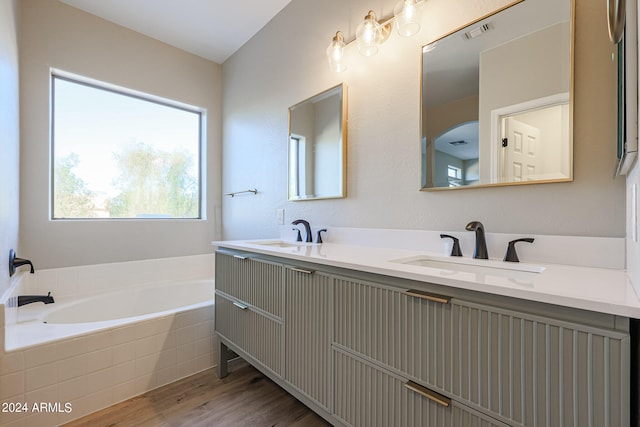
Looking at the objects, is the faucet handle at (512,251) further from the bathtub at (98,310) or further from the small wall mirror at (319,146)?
the bathtub at (98,310)

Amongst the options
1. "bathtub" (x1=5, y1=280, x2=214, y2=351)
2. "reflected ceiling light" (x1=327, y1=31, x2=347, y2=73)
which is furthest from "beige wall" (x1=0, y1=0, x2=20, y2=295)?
"reflected ceiling light" (x1=327, y1=31, x2=347, y2=73)

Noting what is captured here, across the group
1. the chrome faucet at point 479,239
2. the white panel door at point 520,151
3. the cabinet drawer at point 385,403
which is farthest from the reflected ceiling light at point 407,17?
the cabinet drawer at point 385,403

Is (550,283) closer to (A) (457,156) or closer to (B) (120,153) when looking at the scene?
(A) (457,156)

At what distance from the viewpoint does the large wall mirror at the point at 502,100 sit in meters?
1.03

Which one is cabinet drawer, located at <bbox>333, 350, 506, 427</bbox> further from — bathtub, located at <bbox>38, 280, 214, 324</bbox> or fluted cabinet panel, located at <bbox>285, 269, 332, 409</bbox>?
bathtub, located at <bbox>38, 280, 214, 324</bbox>

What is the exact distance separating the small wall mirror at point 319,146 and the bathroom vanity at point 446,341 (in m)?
0.67

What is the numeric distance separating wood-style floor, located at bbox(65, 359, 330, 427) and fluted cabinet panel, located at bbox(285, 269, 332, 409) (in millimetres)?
349

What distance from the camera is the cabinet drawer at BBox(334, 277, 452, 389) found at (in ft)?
2.72

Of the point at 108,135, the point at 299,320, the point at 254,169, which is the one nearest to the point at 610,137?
the point at 299,320

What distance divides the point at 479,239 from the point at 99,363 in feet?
6.67

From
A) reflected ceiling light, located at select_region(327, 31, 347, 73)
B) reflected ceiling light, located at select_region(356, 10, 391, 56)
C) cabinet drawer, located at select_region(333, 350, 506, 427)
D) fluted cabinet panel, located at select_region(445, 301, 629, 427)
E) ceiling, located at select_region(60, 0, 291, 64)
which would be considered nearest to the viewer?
fluted cabinet panel, located at select_region(445, 301, 629, 427)

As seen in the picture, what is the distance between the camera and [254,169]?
2623 mm

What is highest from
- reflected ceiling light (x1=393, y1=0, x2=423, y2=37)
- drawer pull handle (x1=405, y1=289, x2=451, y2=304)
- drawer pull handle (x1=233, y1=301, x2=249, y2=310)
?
reflected ceiling light (x1=393, y1=0, x2=423, y2=37)

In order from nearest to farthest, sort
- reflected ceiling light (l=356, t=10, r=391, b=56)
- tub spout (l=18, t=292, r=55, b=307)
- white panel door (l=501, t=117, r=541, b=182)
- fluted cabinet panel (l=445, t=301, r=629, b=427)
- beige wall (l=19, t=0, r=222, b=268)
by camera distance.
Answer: fluted cabinet panel (l=445, t=301, r=629, b=427) → white panel door (l=501, t=117, r=541, b=182) → reflected ceiling light (l=356, t=10, r=391, b=56) → tub spout (l=18, t=292, r=55, b=307) → beige wall (l=19, t=0, r=222, b=268)
